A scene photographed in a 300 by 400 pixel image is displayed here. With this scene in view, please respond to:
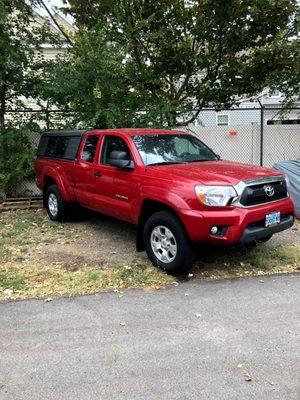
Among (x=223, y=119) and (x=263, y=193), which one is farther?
(x=223, y=119)

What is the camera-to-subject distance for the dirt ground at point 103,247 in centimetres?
587

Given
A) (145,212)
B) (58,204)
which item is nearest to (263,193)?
(145,212)

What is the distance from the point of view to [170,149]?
635cm

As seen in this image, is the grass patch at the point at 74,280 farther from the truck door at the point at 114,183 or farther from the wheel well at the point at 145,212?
the truck door at the point at 114,183

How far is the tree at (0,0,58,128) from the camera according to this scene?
9.62 meters

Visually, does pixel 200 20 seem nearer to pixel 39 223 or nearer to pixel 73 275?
pixel 39 223

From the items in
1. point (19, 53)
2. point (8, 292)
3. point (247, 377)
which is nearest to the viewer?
point (247, 377)

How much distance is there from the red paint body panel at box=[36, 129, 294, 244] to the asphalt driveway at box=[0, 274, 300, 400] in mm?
764

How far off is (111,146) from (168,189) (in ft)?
5.92

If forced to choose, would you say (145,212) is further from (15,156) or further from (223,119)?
(223,119)

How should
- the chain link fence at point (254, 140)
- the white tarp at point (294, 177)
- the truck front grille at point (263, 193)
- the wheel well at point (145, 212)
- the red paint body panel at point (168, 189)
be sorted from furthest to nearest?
the chain link fence at point (254, 140) < the white tarp at point (294, 177) < the wheel well at point (145, 212) < the truck front grille at point (263, 193) < the red paint body panel at point (168, 189)

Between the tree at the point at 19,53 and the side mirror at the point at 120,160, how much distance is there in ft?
15.4

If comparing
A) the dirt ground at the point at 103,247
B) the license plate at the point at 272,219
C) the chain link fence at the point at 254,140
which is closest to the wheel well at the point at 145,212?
the dirt ground at the point at 103,247

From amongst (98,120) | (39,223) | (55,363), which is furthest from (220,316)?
(98,120)
